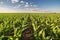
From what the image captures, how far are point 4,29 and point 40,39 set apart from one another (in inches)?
93.2

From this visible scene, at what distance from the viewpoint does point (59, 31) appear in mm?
6484

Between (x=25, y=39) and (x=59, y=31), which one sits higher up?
(x=59, y=31)

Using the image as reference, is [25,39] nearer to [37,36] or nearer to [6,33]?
[6,33]

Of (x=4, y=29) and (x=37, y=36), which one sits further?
(x=4, y=29)

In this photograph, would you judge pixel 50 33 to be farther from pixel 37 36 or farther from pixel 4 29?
pixel 4 29

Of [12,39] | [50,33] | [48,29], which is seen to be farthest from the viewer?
[48,29]

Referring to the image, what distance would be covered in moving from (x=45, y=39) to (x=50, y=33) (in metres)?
2.02

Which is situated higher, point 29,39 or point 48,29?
point 48,29

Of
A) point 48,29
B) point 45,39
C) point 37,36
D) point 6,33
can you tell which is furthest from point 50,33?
point 6,33

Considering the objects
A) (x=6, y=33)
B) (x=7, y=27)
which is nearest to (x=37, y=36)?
(x=7, y=27)

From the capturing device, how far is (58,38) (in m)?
6.22

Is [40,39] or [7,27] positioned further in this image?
[7,27]

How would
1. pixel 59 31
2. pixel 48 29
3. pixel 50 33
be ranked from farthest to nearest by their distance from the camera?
pixel 48 29 < pixel 50 33 < pixel 59 31

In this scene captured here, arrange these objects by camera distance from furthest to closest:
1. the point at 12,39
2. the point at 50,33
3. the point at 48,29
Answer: the point at 48,29 → the point at 50,33 → the point at 12,39
